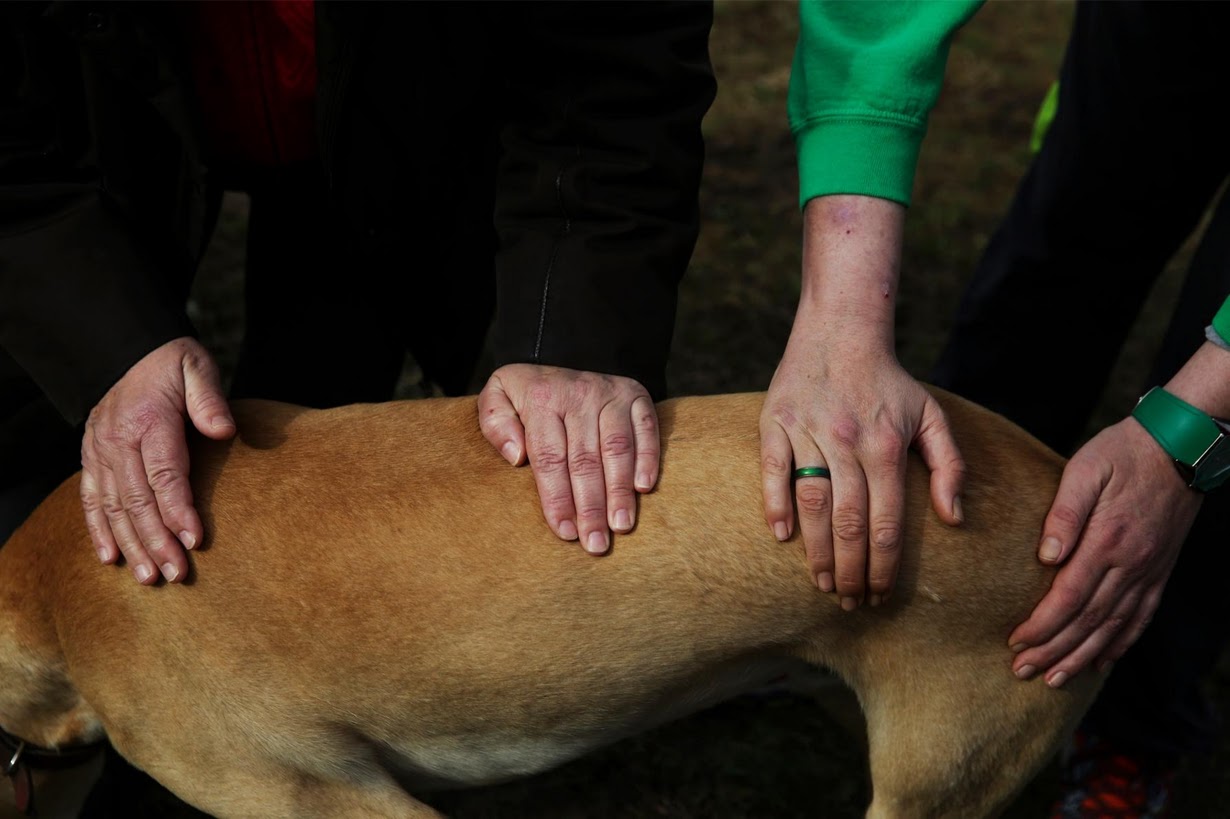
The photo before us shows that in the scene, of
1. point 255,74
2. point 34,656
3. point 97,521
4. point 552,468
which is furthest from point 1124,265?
point 34,656

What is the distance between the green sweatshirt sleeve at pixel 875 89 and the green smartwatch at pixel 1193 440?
579mm

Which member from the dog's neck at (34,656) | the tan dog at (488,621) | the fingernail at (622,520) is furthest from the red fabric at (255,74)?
the fingernail at (622,520)

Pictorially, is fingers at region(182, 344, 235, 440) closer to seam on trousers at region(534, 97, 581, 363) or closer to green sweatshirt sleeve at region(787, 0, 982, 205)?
seam on trousers at region(534, 97, 581, 363)

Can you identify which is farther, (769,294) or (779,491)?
(769,294)

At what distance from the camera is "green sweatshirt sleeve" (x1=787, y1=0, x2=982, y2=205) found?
2.15 meters

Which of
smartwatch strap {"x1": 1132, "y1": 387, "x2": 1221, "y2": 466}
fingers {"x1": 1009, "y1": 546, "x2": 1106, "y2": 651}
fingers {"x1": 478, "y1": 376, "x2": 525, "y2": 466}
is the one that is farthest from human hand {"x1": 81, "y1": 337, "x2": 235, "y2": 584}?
smartwatch strap {"x1": 1132, "y1": 387, "x2": 1221, "y2": 466}

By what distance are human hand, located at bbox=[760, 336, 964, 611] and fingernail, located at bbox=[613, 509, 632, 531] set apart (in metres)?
0.23

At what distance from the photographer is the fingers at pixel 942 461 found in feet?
6.49

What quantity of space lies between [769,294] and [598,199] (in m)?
2.52

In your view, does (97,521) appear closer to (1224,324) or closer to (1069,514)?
(1069,514)

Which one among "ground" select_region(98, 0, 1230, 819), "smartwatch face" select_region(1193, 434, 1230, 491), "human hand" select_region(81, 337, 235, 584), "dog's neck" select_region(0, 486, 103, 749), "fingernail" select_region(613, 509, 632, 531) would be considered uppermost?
"smartwatch face" select_region(1193, 434, 1230, 491)

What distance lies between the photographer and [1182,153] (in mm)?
2686

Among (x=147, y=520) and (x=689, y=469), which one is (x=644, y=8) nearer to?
(x=689, y=469)

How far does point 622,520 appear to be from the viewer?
1.98 m
